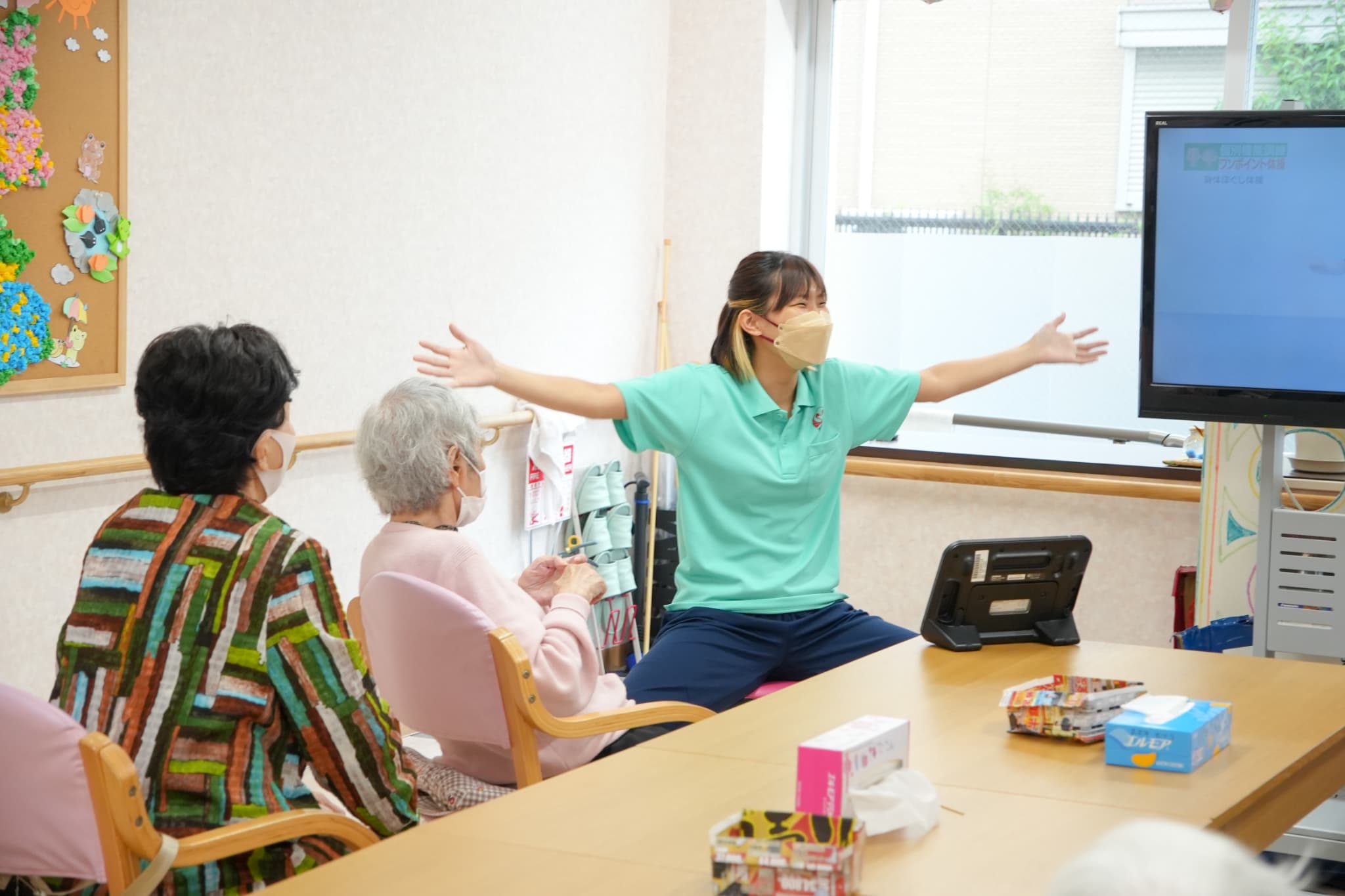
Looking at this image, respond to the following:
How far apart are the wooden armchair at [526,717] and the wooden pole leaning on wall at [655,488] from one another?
2554mm

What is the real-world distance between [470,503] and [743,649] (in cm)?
72

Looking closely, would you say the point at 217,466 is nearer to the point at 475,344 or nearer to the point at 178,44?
the point at 475,344

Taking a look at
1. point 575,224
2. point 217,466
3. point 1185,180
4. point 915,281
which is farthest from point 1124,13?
point 217,466

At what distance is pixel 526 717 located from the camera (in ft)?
7.30

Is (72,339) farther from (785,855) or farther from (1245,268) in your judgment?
(1245,268)

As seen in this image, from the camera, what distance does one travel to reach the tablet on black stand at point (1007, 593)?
99.6 inches

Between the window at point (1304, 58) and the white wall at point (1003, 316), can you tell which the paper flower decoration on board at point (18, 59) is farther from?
the window at point (1304, 58)

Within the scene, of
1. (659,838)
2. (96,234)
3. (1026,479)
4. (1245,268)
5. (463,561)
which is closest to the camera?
(659,838)

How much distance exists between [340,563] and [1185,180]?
2.27m

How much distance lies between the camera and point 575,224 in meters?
4.62

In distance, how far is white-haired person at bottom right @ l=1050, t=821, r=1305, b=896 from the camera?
83cm

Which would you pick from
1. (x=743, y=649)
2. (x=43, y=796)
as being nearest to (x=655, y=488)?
(x=743, y=649)

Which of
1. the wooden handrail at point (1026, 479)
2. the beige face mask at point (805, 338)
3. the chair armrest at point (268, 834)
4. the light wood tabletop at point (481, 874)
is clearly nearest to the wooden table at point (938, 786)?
the light wood tabletop at point (481, 874)

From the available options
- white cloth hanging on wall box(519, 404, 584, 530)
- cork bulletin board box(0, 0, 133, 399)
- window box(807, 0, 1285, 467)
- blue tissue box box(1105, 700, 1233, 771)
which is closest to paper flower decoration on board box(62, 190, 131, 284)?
cork bulletin board box(0, 0, 133, 399)
